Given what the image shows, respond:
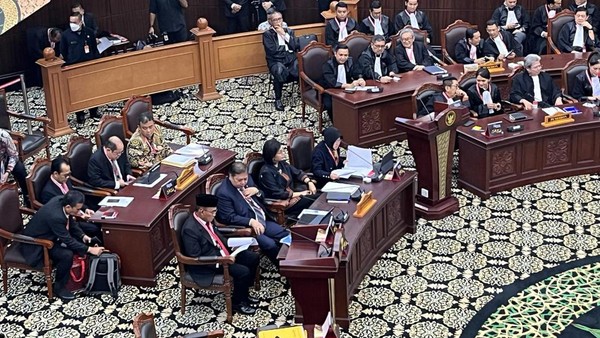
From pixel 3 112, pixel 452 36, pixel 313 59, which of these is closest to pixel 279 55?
pixel 313 59

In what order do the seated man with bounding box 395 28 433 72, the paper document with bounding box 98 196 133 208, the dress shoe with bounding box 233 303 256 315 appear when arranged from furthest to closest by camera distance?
the seated man with bounding box 395 28 433 72
the paper document with bounding box 98 196 133 208
the dress shoe with bounding box 233 303 256 315

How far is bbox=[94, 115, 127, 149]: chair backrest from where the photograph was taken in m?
10.1

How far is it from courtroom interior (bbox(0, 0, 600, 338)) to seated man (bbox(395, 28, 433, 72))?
0.03 metres

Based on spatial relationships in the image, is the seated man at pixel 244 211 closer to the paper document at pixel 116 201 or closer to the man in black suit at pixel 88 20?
the paper document at pixel 116 201

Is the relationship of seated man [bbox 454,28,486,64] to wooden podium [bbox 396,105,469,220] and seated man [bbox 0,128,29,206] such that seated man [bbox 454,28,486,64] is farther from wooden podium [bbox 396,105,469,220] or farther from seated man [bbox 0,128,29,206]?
seated man [bbox 0,128,29,206]

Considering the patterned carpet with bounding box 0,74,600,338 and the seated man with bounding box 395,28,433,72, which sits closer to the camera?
the patterned carpet with bounding box 0,74,600,338

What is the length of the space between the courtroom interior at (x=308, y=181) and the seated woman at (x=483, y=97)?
2cm

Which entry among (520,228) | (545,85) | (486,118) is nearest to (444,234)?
(520,228)

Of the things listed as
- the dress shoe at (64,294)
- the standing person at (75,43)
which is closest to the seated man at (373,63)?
the standing person at (75,43)

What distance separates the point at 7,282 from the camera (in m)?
8.86

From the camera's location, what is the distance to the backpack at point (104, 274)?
8570 millimetres

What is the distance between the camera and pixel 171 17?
13930 millimetres

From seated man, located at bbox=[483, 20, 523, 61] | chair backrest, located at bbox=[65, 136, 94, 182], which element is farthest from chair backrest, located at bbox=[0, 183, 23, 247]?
seated man, located at bbox=[483, 20, 523, 61]

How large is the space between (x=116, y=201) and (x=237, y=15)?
6.33 meters
